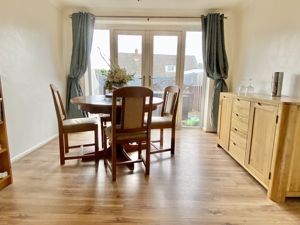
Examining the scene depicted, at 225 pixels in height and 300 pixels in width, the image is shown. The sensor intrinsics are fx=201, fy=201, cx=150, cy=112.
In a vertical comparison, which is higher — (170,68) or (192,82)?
(170,68)

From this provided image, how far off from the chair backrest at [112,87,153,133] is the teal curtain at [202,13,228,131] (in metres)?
2.15

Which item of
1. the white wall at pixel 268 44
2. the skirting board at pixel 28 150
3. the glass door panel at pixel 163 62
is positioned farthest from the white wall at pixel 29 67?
the white wall at pixel 268 44

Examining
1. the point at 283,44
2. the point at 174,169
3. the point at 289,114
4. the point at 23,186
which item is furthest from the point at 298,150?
the point at 23,186

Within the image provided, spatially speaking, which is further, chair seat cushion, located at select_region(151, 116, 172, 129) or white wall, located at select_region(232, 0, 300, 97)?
chair seat cushion, located at select_region(151, 116, 172, 129)

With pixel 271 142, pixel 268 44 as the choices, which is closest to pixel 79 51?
pixel 268 44

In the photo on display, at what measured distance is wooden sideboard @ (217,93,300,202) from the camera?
173 cm

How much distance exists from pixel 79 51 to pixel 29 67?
1.17 m

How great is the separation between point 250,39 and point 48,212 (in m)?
3.57

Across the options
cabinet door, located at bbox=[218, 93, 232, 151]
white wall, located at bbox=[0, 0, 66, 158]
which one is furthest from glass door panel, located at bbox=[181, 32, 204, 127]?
white wall, located at bbox=[0, 0, 66, 158]

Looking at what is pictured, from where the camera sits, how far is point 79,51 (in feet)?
12.5

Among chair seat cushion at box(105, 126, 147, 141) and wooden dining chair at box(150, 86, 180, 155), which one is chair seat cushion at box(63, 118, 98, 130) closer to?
chair seat cushion at box(105, 126, 147, 141)

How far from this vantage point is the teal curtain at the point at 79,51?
371 cm

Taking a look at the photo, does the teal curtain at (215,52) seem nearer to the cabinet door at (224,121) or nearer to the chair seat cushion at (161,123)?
the cabinet door at (224,121)

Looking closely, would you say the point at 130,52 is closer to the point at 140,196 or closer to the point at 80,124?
the point at 80,124
